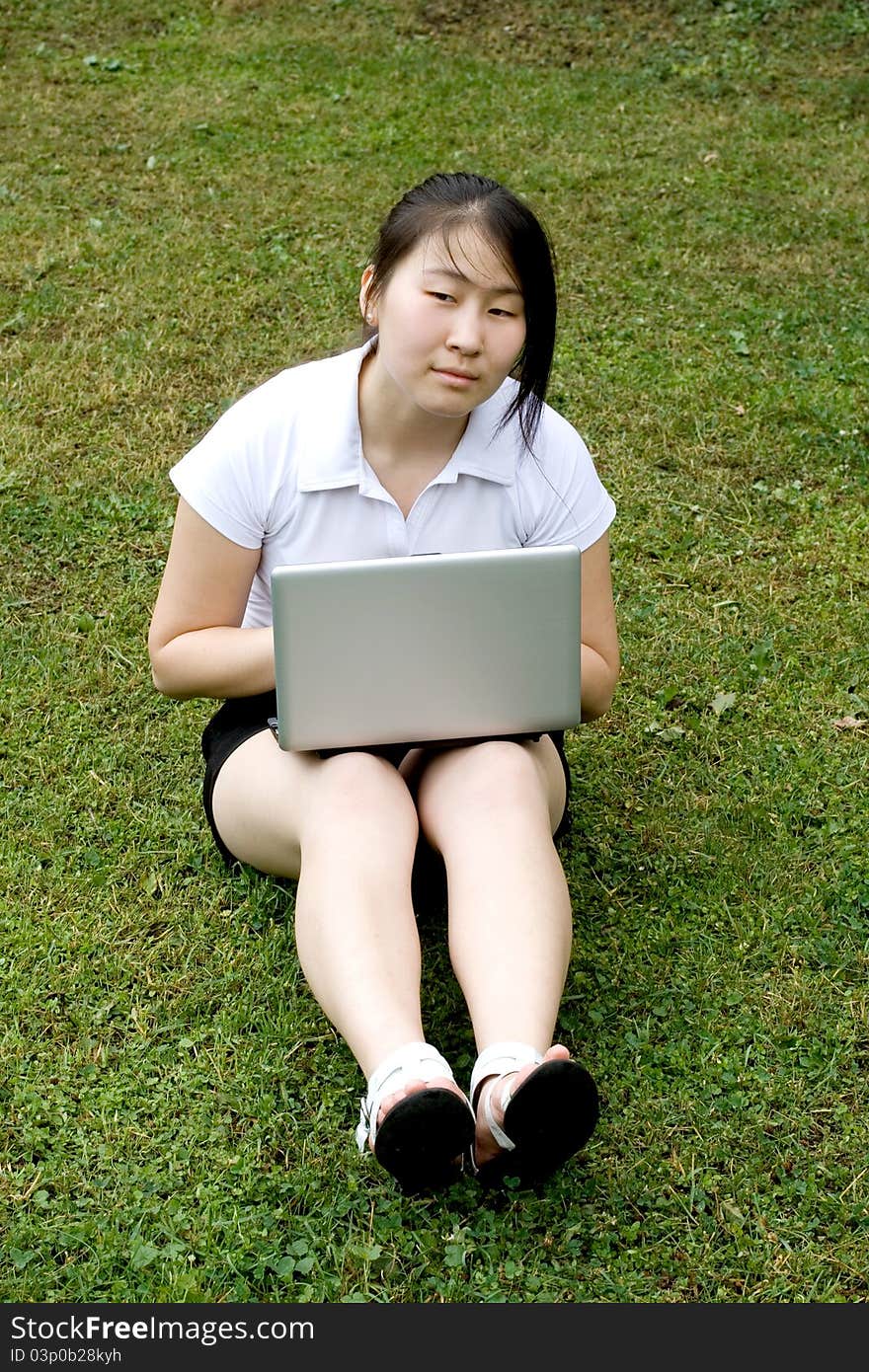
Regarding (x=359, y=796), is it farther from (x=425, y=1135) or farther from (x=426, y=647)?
(x=425, y=1135)

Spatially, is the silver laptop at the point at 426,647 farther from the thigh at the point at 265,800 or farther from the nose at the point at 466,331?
the nose at the point at 466,331

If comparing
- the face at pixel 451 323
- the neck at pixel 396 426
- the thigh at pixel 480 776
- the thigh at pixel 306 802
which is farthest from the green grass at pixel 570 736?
the face at pixel 451 323

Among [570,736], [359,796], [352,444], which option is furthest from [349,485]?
[570,736]

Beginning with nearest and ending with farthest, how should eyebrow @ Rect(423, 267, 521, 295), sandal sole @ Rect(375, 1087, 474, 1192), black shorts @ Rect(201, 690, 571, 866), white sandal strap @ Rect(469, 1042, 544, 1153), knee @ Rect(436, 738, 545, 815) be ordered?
sandal sole @ Rect(375, 1087, 474, 1192) → white sandal strap @ Rect(469, 1042, 544, 1153) → eyebrow @ Rect(423, 267, 521, 295) → knee @ Rect(436, 738, 545, 815) → black shorts @ Rect(201, 690, 571, 866)

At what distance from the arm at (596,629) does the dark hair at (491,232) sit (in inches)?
13.6

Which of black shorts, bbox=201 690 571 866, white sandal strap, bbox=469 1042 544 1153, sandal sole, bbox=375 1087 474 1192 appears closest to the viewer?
sandal sole, bbox=375 1087 474 1192

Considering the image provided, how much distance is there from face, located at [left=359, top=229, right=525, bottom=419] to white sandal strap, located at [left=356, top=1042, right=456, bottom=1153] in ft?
3.00

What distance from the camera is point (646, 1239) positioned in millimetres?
2068

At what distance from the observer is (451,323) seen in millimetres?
2082

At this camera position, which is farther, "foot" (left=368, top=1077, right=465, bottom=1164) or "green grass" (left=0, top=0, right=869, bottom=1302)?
"green grass" (left=0, top=0, right=869, bottom=1302)

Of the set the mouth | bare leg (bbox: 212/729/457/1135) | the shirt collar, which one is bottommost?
bare leg (bbox: 212/729/457/1135)

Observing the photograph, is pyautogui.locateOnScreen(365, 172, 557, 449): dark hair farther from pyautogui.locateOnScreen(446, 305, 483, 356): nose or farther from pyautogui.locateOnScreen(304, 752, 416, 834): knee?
pyautogui.locateOnScreen(304, 752, 416, 834): knee

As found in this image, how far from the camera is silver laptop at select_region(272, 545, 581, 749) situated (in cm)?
203

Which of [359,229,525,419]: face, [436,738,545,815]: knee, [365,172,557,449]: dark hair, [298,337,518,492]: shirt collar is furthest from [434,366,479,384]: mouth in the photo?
[436,738,545,815]: knee
